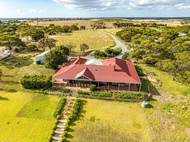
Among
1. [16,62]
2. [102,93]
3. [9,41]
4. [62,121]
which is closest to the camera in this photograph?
[62,121]

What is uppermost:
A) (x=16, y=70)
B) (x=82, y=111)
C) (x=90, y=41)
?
(x=90, y=41)

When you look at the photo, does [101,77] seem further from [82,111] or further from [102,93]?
[82,111]

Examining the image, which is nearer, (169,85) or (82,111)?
(82,111)

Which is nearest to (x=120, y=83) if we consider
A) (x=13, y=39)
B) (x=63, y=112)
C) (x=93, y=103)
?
(x=93, y=103)

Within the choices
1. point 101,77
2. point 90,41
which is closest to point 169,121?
point 101,77

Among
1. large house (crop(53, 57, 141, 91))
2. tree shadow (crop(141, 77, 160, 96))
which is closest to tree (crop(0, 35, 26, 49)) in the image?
large house (crop(53, 57, 141, 91))

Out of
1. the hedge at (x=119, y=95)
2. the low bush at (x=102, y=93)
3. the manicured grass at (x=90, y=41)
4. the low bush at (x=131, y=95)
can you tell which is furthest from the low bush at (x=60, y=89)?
the manicured grass at (x=90, y=41)

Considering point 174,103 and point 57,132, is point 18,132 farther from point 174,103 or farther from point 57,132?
point 174,103
